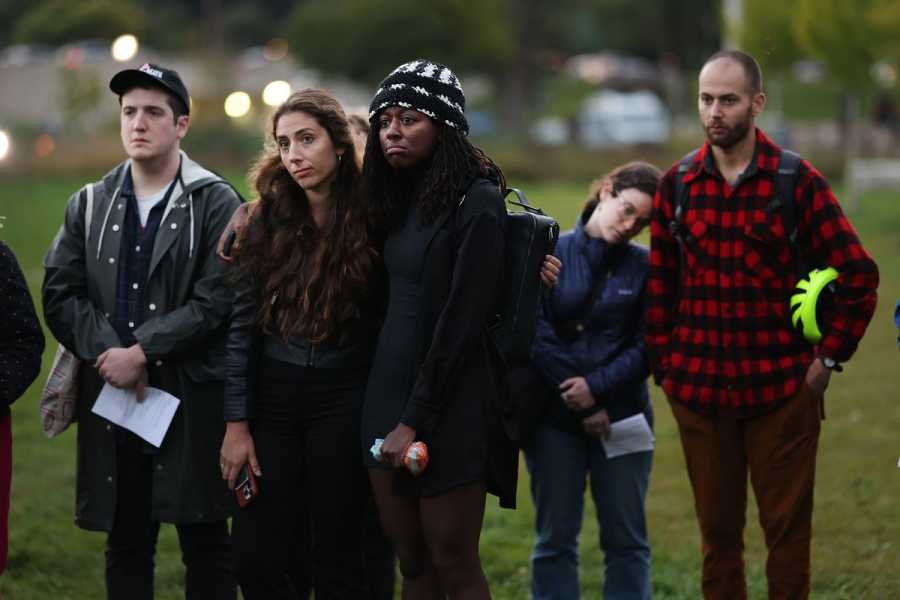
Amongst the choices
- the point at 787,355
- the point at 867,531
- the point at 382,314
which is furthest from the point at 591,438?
the point at 867,531

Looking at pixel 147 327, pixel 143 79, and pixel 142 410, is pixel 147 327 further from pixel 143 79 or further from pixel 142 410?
pixel 143 79

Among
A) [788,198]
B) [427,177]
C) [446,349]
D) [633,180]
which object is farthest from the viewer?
[633,180]

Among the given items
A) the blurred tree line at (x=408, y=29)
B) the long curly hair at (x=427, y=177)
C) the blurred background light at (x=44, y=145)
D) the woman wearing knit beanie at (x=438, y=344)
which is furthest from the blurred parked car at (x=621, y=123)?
the woman wearing knit beanie at (x=438, y=344)

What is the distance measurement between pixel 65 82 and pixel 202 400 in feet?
138

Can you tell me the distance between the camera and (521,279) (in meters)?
4.59

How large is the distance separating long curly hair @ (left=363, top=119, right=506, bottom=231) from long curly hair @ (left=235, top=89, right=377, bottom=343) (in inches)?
3.5

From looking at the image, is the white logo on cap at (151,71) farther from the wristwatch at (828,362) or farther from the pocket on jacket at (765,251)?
the wristwatch at (828,362)

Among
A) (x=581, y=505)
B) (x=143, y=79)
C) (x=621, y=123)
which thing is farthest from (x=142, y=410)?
(x=621, y=123)

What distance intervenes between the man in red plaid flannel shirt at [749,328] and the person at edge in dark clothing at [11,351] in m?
2.38

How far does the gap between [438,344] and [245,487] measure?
3.28 ft

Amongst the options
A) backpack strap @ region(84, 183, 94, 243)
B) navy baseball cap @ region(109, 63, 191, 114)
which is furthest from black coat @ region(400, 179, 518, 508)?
backpack strap @ region(84, 183, 94, 243)

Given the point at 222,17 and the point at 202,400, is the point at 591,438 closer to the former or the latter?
the point at 202,400

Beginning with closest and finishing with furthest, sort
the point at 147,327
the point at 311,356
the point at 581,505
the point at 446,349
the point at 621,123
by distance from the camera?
1. the point at 446,349
2. the point at 311,356
3. the point at 147,327
4. the point at 581,505
5. the point at 621,123

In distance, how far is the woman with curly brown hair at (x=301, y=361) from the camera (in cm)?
491
